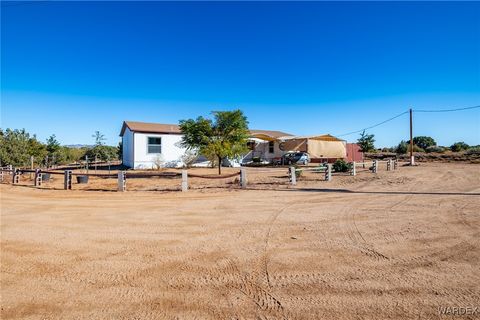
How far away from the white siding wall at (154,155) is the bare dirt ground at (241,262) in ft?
58.9

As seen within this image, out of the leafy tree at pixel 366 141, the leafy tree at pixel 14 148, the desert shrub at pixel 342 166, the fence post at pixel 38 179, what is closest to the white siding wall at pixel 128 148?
the leafy tree at pixel 14 148

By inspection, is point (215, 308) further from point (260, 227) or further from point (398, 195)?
point (398, 195)

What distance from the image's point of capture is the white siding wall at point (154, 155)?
84.3ft

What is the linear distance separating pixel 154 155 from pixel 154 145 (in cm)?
98

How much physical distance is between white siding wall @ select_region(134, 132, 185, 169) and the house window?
0.29m

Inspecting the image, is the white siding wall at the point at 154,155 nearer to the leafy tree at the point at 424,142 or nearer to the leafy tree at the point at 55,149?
the leafy tree at the point at 55,149

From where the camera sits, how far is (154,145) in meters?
26.7

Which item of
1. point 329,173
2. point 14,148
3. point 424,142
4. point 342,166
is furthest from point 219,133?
point 424,142

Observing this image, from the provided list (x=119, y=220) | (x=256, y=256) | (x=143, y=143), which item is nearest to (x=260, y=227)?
(x=256, y=256)

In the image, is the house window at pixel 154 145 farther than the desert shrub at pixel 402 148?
No

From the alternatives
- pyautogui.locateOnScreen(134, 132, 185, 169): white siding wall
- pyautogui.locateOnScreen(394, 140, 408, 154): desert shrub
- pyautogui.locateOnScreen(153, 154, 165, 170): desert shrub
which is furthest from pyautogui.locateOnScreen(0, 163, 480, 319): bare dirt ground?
pyautogui.locateOnScreen(394, 140, 408, 154): desert shrub

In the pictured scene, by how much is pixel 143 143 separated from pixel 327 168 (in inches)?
702

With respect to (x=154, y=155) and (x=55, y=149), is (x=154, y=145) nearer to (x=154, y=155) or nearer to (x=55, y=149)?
(x=154, y=155)

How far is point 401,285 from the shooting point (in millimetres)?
3508
